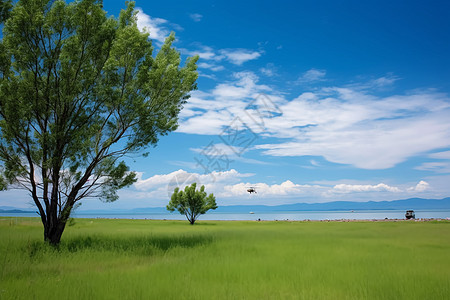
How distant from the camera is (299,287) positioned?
8.87 metres

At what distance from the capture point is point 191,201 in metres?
52.5

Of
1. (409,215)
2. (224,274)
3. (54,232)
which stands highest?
(54,232)

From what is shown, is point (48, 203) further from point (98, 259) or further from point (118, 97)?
point (118, 97)

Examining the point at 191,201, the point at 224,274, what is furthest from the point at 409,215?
the point at 224,274

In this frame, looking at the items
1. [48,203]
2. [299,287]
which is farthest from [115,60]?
[299,287]

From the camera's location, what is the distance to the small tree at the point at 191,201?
51.9m

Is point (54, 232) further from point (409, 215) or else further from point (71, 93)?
point (409, 215)

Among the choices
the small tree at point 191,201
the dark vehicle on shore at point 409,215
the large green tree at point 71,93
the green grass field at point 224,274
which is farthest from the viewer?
the dark vehicle on shore at point 409,215

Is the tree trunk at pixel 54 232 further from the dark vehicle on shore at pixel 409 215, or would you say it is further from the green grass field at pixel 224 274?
the dark vehicle on shore at pixel 409 215

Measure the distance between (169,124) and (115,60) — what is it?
5377 mm

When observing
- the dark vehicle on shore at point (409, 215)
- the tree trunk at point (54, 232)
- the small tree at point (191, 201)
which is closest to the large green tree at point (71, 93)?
the tree trunk at point (54, 232)

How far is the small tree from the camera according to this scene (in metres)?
51.9

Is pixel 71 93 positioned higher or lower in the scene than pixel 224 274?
higher

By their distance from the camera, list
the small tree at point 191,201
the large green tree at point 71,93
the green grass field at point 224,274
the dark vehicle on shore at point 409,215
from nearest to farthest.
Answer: the green grass field at point 224,274 → the large green tree at point 71,93 → the small tree at point 191,201 → the dark vehicle on shore at point 409,215
